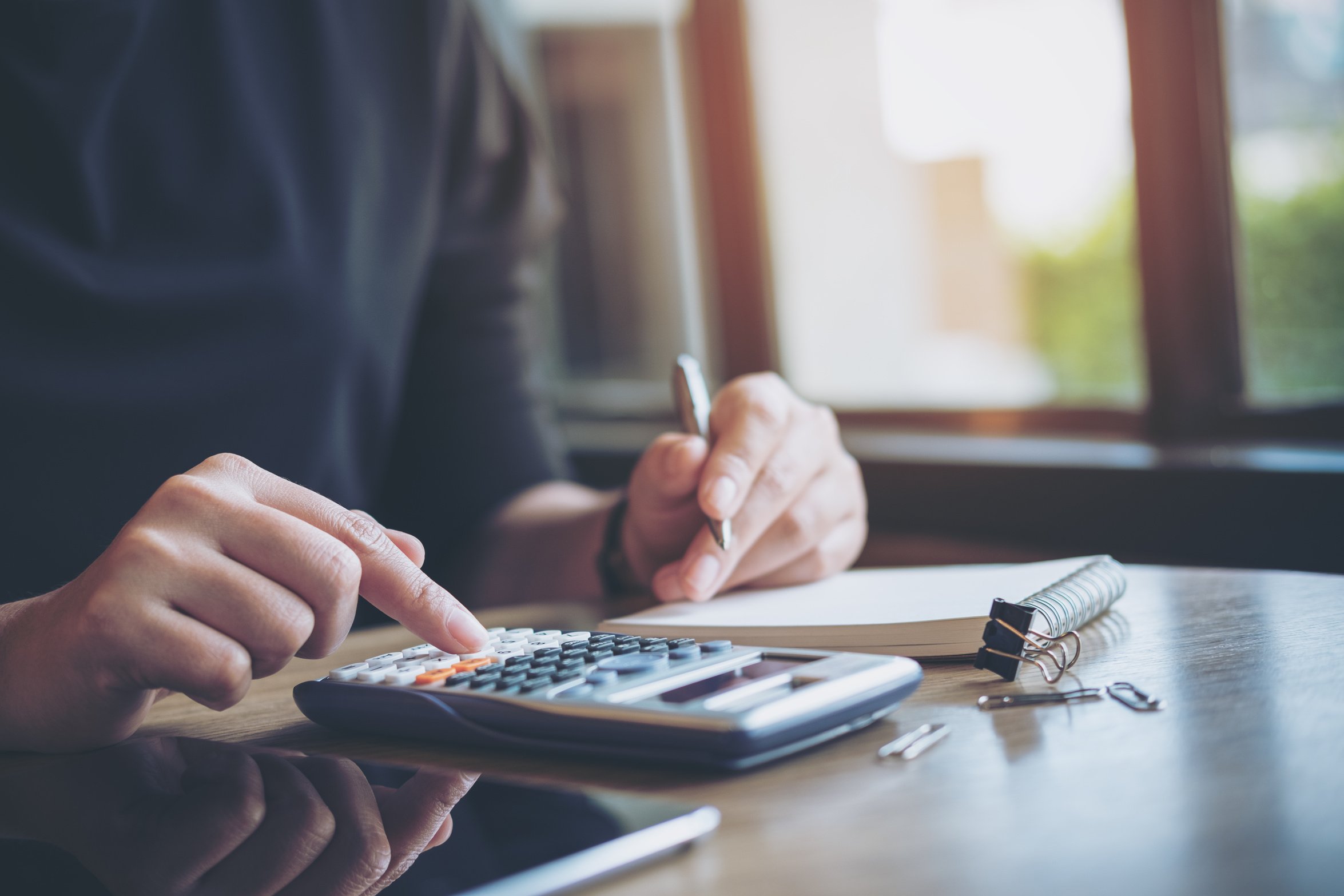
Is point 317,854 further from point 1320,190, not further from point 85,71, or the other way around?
point 1320,190

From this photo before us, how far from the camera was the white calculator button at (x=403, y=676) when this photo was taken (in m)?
0.50

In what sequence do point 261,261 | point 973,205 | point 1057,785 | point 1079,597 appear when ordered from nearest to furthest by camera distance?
point 1057,785 → point 1079,597 → point 261,261 → point 973,205

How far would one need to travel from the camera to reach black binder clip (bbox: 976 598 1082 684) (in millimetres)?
524

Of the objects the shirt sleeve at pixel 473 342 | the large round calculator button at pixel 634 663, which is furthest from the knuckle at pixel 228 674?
the shirt sleeve at pixel 473 342

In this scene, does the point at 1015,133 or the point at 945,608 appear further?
the point at 1015,133

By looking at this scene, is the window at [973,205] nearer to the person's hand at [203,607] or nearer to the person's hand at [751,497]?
the person's hand at [751,497]

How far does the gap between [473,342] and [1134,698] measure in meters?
0.86

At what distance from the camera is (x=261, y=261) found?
1000mm

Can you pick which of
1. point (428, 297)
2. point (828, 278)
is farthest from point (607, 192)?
point (428, 297)

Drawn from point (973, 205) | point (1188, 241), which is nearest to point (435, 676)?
point (1188, 241)

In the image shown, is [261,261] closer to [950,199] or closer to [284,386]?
[284,386]

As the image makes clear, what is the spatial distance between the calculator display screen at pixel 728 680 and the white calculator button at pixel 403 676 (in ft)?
0.38

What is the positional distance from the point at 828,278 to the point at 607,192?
2.84 feet

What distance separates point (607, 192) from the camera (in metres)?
2.95
